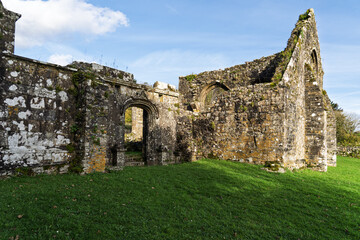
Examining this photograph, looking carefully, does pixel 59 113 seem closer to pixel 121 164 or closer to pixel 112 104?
pixel 112 104

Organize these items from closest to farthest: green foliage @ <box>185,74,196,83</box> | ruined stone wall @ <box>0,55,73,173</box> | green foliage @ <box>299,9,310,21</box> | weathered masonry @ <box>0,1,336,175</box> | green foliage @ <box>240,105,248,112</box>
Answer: ruined stone wall @ <box>0,55,73,173</box>
weathered masonry @ <box>0,1,336,175</box>
green foliage @ <box>240,105,248,112</box>
green foliage @ <box>299,9,310,21</box>
green foliage @ <box>185,74,196,83</box>

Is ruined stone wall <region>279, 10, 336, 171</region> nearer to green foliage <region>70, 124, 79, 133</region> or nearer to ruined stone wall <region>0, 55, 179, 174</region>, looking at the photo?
ruined stone wall <region>0, 55, 179, 174</region>

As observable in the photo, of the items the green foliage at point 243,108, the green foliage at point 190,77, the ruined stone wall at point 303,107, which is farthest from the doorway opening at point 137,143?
the ruined stone wall at point 303,107

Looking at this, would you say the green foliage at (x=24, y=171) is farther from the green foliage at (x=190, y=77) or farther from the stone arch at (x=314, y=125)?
the green foliage at (x=190, y=77)

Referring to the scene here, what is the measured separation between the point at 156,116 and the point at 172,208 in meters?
6.76

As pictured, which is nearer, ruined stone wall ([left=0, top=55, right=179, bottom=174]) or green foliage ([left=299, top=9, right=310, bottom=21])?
ruined stone wall ([left=0, top=55, right=179, bottom=174])

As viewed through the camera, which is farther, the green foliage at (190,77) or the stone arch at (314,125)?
the green foliage at (190,77)

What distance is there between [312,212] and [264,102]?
6.13 m

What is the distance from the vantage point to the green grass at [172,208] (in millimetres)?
4059

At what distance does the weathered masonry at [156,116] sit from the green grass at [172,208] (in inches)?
45.4

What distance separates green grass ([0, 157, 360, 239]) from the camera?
4.06 m

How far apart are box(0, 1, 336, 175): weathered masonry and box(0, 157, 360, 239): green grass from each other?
3.79 feet

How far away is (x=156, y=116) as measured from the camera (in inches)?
456

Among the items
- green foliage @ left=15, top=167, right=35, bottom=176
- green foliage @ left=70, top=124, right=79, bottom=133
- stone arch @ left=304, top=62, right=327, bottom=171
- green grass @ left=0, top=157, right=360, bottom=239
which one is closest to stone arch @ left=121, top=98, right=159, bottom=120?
green foliage @ left=70, top=124, right=79, bottom=133
